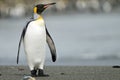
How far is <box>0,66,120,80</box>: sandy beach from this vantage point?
970 centimetres

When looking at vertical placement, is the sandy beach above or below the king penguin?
below

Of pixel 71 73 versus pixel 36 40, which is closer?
pixel 36 40

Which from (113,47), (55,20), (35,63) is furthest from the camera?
(55,20)

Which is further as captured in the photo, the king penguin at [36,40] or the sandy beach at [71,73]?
the king penguin at [36,40]

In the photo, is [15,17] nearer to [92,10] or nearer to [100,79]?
[92,10]

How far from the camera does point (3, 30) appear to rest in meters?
41.6

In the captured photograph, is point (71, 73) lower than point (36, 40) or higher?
lower

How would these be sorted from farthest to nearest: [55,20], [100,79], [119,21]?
[55,20] < [119,21] < [100,79]

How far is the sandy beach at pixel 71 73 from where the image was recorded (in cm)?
970

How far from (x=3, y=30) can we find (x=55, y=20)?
978cm

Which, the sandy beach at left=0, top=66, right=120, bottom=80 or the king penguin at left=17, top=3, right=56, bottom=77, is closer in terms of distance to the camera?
the sandy beach at left=0, top=66, right=120, bottom=80

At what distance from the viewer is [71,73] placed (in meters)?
10.5

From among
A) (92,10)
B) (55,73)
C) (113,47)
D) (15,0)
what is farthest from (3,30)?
(55,73)

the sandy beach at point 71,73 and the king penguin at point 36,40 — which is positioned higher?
the king penguin at point 36,40
